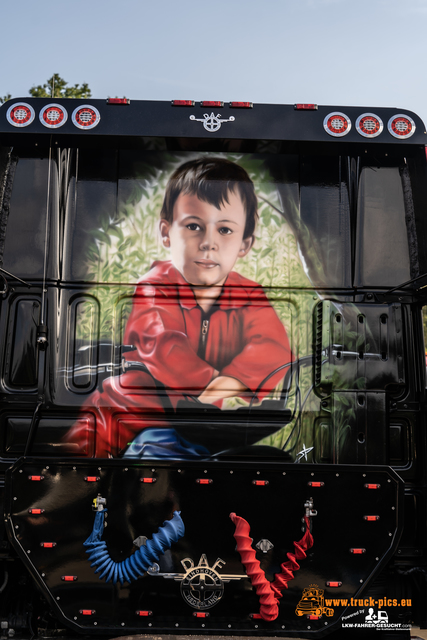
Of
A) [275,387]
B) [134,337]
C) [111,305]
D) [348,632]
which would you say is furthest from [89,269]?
[348,632]

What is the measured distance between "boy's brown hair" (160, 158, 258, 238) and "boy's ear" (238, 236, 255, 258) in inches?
1.0

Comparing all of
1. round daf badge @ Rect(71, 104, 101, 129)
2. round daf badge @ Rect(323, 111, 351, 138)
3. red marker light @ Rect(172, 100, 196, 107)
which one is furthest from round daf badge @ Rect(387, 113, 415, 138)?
round daf badge @ Rect(71, 104, 101, 129)

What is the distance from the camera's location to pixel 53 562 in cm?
→ 327

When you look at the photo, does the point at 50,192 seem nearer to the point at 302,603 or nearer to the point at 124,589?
the point at 124,589

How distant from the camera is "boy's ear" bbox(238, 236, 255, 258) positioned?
3881mm

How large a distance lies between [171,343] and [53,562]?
139 centimetres

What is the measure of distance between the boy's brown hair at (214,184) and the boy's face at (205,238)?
32 mm

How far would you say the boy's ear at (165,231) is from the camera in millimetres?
3871

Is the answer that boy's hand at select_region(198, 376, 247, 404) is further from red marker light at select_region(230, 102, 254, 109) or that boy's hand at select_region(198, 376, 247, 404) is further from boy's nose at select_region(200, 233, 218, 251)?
red marker light at select_region(230, 102, 254, 109)

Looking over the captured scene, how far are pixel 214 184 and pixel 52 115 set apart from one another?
1.07 m

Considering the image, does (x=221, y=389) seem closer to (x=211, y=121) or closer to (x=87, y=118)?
(x=211, y=121)

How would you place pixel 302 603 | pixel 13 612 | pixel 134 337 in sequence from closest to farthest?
1. pixel 302 603
2. pixel 13 612
3. pixel 134 337

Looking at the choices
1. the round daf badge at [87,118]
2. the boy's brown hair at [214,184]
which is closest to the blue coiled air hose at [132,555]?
the boy's brown hair at [214,184]

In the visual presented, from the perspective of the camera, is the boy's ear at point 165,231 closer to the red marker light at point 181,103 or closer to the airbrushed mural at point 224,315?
the airbrushed mural at point 224,315
